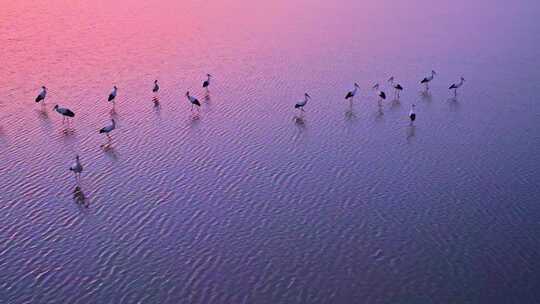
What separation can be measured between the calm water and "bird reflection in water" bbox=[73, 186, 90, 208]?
0.14 meters

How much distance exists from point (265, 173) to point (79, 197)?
5529mm

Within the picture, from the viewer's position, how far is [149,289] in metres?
12.6

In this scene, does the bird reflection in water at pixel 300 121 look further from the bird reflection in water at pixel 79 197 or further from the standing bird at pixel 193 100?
the bird reflection in water at pixel 79 197

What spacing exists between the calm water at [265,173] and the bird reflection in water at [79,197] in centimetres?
14

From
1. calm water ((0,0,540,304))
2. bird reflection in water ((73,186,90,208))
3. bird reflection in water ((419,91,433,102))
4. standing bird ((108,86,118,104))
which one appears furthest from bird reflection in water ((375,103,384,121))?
bird reflection in water ((73,186,90,208))

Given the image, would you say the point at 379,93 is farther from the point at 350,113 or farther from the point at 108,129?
the point at 108,129

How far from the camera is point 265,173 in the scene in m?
18.4

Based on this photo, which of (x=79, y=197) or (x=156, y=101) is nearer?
(x=79, y=197)

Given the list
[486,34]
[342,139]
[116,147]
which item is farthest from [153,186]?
[486,34]

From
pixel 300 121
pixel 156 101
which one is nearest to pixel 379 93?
pixel 300 121

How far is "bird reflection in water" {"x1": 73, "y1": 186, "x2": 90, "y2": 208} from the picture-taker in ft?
52.4

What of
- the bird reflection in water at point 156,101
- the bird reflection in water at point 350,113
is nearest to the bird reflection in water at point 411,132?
the bird reflection in water at point 350,113

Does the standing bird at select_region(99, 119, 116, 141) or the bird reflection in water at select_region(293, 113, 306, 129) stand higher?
the bird reflection in water at select_region(293, 113, 306, 129)

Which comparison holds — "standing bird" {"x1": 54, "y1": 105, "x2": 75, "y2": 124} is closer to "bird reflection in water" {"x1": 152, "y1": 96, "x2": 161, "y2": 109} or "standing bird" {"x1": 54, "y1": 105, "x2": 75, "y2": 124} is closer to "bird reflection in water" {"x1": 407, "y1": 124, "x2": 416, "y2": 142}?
"bird reflection in water" {"x1": 152, "y1": 96, "x2": 161, "y2": 109}
